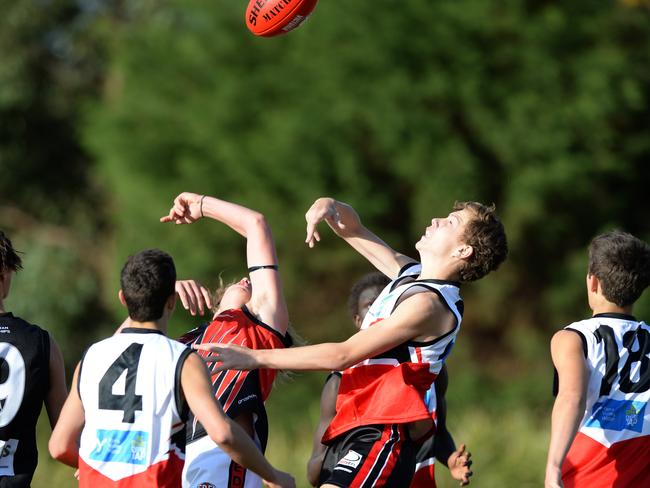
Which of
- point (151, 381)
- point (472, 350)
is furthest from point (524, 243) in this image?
point (151, 381)

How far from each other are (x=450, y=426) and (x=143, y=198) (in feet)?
22.9

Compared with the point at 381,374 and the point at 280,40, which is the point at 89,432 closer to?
the point at 381,374

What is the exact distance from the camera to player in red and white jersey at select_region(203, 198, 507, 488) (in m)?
3.95

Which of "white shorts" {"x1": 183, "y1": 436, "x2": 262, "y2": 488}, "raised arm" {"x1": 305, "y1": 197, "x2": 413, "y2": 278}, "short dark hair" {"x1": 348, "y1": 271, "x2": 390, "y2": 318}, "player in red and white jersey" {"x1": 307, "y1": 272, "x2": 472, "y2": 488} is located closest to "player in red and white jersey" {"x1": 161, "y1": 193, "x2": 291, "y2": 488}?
"white shorts" {"x1": 183, "y1": 436, "x2": 262, "y2": 488}

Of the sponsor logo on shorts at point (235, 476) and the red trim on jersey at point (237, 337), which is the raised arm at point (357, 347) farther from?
the sponsor logo on shorts at point (235, 476)

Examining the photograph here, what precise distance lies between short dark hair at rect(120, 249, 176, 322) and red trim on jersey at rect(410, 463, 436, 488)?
5.79 feet

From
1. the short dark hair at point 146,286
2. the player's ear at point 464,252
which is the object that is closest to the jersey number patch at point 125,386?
the short dark hair at point 146,286

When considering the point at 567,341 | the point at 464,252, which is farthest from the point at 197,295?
the point at 567,341

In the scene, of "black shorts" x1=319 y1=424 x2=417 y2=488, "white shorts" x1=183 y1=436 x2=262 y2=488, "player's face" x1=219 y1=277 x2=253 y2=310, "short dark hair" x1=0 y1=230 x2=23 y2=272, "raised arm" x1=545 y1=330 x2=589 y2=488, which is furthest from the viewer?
"player's face" x1=219 y1=277 x2=253 y2=310

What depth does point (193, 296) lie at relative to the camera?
4699 mm

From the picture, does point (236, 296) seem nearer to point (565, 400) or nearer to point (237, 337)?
point (237, 337)

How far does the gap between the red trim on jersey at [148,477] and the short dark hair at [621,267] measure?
1.90m

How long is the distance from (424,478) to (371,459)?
0.98 m

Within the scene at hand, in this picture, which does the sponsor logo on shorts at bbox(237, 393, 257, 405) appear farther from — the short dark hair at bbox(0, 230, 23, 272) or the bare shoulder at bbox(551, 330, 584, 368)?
the bare shoulder at bbox(551, 330, 584, 368)
